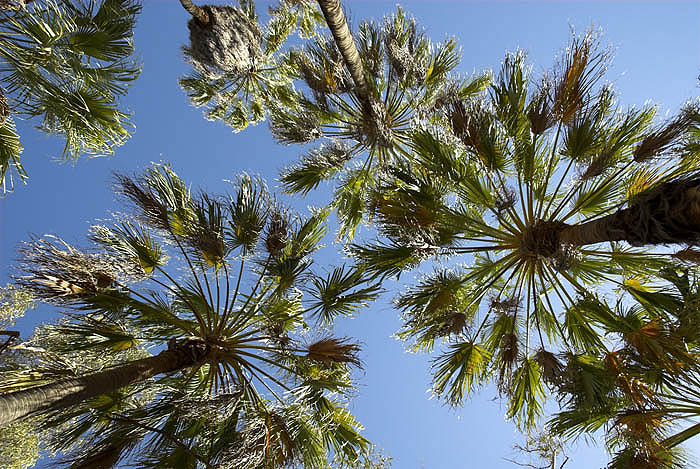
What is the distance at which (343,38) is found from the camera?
4.59 m

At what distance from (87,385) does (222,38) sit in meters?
4.84

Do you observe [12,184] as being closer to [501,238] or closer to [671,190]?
[501,238]

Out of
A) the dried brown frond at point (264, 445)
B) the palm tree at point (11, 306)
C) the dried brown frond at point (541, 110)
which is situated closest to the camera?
the dried brown frond at point (264, 445)

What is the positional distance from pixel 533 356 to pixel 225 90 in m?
8.55

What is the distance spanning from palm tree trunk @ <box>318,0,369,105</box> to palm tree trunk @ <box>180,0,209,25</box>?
198cm

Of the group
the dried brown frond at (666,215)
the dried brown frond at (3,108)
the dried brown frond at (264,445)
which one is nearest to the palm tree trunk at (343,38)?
the dried brown frond at (666,215)

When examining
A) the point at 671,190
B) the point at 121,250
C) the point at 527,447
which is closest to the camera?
the point at 671,190

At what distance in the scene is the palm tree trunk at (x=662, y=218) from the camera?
9.51 feet

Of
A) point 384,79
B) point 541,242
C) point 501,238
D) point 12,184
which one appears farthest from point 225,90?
point 541,242

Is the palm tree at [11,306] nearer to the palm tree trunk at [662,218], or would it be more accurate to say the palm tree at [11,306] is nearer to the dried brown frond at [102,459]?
the dried brown frond at [102,459]

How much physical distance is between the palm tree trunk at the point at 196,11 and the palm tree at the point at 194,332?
218 cm

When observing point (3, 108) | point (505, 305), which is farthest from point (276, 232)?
point (505, 305)

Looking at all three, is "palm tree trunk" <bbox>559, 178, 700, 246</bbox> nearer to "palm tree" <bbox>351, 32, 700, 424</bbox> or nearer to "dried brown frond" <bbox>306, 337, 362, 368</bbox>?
"palm tree" <bbox>351, 32, 700, 424</bbox>

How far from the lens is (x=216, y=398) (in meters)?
3.98
